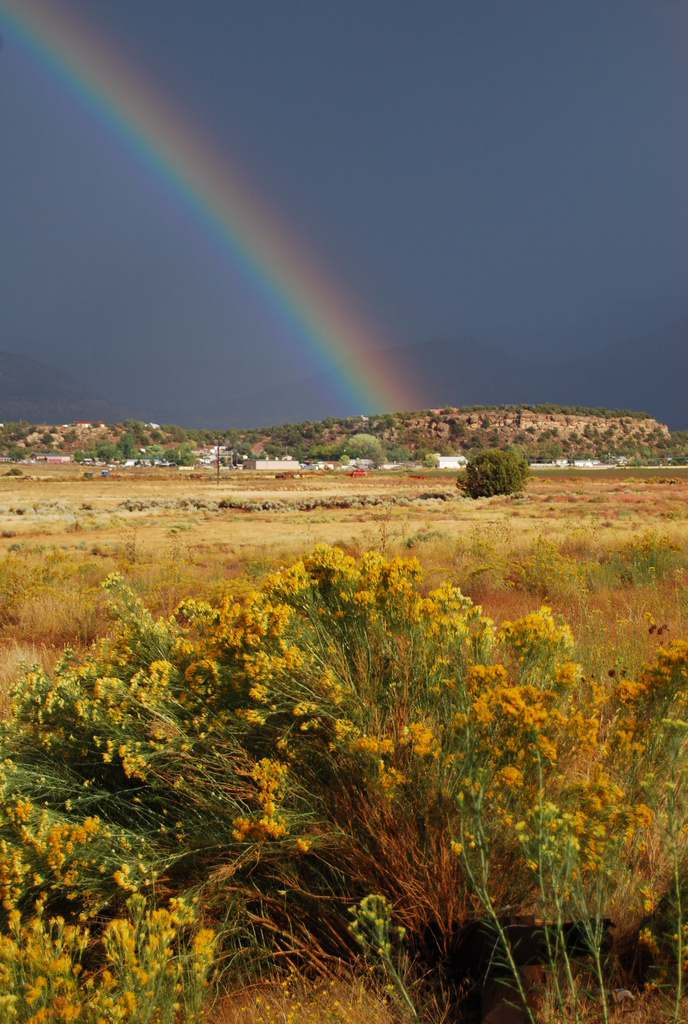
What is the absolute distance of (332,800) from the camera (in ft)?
9.82

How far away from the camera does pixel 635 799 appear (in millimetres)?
2684

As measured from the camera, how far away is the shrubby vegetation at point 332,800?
7.75 feet

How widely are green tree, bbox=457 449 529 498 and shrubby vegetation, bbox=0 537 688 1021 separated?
2154 inches

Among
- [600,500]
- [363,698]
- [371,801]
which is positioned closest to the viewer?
[371,801]

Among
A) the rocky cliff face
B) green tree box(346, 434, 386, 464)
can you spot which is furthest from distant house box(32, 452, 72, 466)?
the rocky cliff face

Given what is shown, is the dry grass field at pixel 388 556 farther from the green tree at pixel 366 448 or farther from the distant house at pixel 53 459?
the distant house at pixel 53 459

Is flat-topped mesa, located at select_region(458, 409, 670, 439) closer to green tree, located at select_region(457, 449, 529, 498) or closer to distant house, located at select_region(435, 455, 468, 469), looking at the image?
distant house, located at select_region(435, 455, 468, 469)

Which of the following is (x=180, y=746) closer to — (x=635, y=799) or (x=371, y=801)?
(x=371, y=801)

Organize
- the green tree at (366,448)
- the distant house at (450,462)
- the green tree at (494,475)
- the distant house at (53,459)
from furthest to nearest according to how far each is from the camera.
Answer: the distant house at (53,459) < the green tree at (366,448) < the distant house at (450,462) < the green tree at (494,475)

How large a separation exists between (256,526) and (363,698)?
95.4 feet

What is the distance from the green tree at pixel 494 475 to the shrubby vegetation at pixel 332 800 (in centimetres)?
5471

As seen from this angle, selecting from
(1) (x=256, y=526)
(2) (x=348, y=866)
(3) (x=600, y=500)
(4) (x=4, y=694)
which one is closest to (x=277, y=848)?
(2) (x=348, y=866)

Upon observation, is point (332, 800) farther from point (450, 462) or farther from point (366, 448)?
point (366, 448)

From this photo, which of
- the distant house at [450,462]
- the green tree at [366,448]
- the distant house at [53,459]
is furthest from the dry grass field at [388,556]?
the distant house at [53,459]
